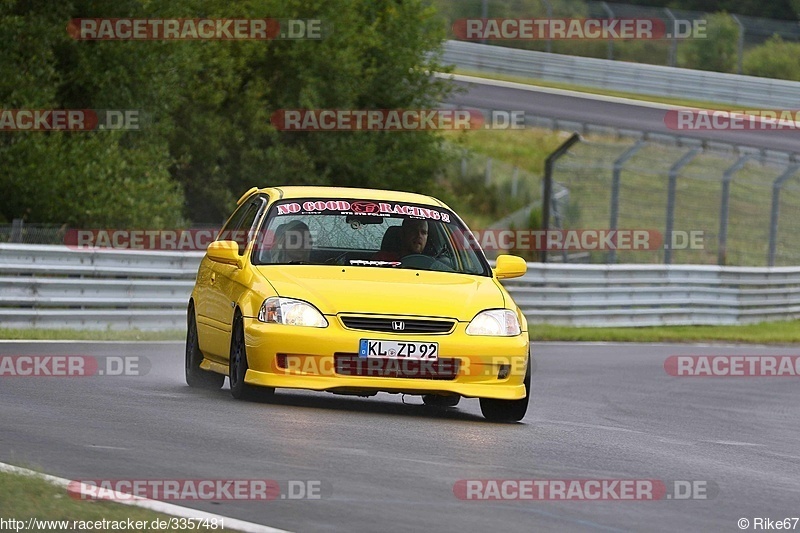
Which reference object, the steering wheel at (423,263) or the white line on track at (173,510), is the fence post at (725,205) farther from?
the white line on track at (173,510)

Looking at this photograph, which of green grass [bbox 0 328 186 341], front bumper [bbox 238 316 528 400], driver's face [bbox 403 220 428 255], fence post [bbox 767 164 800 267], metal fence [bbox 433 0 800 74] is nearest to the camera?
front bumper [bbox 238 316 528 400]

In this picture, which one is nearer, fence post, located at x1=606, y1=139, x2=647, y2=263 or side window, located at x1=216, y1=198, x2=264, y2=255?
side window, located at x1=216, y1=198, x2=264, y2=255

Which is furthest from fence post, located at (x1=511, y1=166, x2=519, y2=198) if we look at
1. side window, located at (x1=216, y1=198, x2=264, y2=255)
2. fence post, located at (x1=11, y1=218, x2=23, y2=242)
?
side window, located at (x1=216, y1=198, x2=264, y2=255)

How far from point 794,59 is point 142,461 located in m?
42.1

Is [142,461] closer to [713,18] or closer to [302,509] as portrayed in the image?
[302,509]

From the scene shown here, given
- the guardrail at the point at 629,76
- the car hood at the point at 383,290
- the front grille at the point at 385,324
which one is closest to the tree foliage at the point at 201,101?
the car hood at the point at 383,290

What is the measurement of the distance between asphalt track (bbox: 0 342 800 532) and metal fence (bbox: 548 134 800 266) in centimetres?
1476

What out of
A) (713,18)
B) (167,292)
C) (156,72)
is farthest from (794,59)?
(167,292)

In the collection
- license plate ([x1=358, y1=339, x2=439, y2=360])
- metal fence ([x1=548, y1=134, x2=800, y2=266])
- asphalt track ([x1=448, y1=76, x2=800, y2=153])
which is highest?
license plate ([x1=358, y1=339, x2=439, y2=360])

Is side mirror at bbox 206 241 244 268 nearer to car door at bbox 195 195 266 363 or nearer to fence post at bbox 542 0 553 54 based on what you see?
car door at bbox 195 195 266 363

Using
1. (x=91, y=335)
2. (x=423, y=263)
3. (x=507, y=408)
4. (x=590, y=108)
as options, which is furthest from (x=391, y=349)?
(x=590, y=108)

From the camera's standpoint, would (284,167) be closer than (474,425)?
No

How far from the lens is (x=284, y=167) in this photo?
29.7 metres

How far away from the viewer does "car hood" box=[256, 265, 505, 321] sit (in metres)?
9.45
